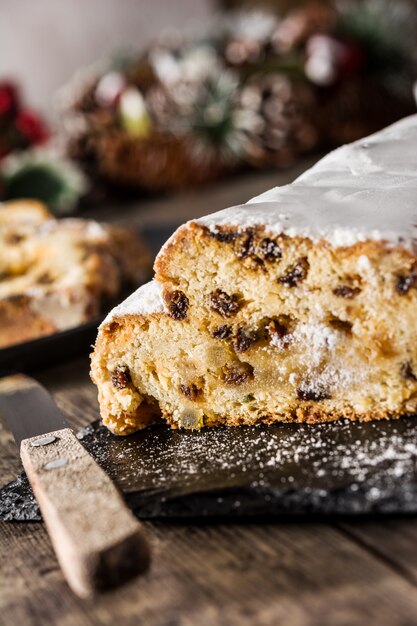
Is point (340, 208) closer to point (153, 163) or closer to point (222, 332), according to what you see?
point (222, 332)

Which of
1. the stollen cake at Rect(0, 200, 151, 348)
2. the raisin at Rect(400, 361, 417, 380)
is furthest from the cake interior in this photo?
the stollen cake at Rect(0, 200, 151, 348)

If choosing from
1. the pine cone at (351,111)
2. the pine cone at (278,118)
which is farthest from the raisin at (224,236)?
the pine cone at (351,111)

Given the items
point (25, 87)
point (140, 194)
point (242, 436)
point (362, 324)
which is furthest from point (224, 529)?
point (25, 87)

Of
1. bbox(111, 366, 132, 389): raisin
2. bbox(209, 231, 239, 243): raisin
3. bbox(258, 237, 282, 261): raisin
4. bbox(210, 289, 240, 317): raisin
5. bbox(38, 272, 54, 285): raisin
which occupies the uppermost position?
bbox(209, 231, 239, 243): raisin

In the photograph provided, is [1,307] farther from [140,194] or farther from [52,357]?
[140,194]

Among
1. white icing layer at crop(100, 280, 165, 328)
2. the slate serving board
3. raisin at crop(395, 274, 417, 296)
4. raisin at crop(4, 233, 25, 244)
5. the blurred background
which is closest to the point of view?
the slate serving board

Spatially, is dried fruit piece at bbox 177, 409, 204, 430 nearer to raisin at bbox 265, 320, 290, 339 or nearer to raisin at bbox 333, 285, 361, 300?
raisin at bbox 265, 320, 290, 339

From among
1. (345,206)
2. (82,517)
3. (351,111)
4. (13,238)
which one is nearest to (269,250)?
(345,206)
